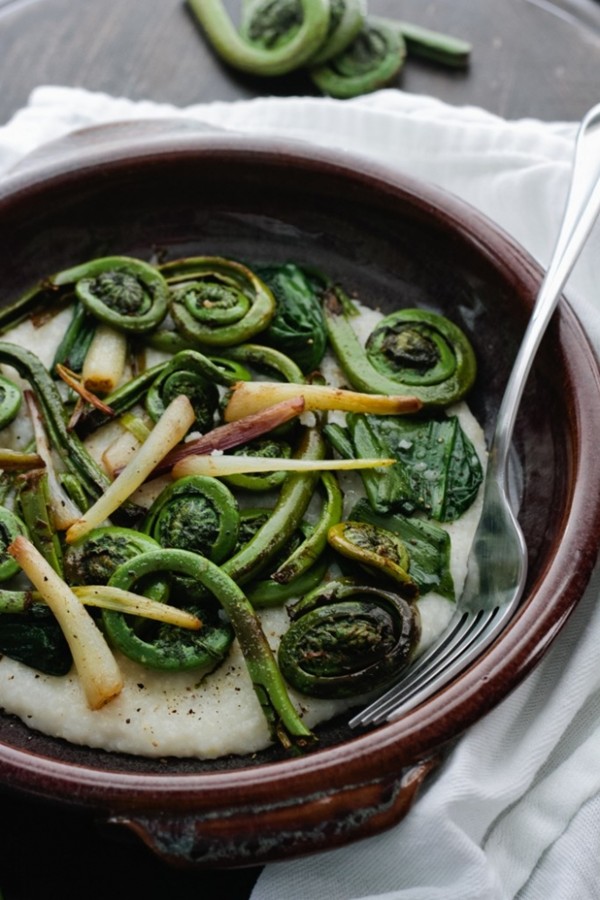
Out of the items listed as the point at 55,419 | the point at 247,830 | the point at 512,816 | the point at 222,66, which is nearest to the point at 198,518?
the point at 55,419

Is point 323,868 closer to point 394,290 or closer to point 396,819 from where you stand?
point 396,819

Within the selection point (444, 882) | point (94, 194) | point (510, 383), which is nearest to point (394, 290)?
point (510, 383)

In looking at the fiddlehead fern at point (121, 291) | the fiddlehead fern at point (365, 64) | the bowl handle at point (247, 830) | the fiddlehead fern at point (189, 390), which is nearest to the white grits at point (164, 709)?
the bowl handle at point (247, 830)

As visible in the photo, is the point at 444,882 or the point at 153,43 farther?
the point at 153,43

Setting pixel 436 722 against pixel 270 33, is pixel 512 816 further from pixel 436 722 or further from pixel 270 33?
pixel 270 33

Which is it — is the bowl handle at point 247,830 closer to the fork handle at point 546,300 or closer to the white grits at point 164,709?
the white grits at point 164,709
